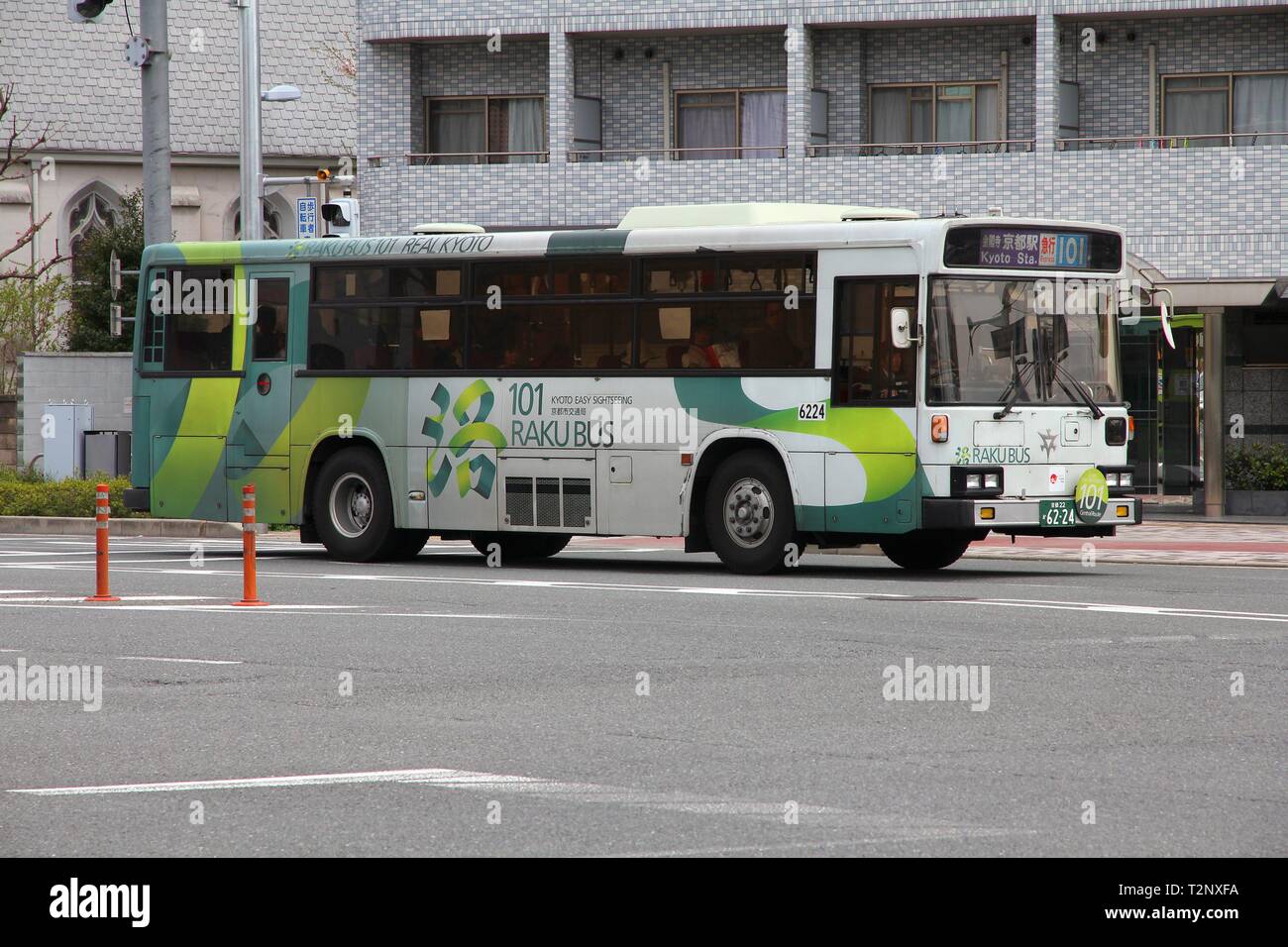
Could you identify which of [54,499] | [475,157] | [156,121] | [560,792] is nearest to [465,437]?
[156,121]

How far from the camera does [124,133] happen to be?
194 ft

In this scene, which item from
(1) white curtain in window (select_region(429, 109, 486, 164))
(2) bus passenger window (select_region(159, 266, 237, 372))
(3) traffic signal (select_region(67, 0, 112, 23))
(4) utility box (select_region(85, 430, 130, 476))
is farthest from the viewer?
(1) white curtain in window (select_region(429, 109, 486, 164))

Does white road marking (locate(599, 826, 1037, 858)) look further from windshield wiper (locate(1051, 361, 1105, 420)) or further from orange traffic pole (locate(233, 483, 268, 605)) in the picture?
windshield wiper (locate(1051, 361, 1105, 420))

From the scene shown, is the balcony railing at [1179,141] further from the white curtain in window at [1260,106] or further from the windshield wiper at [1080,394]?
the windshield wiper at [1080,394]

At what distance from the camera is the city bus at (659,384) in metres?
17.5

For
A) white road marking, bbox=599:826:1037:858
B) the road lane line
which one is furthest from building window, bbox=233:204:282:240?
white road marking, bbox=599:826:1037:858

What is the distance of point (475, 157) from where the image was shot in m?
34.4

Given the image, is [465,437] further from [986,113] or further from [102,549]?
[986,113]

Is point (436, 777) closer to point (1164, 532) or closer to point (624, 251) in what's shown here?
point (624, 251)

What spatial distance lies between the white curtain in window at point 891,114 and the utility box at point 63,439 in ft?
45.8

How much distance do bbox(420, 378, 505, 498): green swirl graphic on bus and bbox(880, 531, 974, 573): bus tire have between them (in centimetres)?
383

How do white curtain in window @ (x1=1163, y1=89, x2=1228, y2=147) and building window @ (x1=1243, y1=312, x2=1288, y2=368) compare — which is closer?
building window @ (x1=1243, y1=312, x2=1288, y2=368)

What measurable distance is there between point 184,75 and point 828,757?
54978mm

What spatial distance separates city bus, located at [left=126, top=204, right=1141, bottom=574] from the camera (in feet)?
57.6
